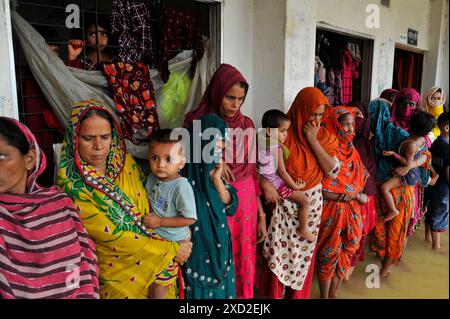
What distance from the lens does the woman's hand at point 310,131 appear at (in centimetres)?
213

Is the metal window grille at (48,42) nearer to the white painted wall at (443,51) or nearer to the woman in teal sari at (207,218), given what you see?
the woman in teal sari at (207,218)

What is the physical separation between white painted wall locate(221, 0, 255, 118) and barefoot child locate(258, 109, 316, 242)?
760mm

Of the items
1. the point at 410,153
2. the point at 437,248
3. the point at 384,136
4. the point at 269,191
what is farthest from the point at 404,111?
the point at 269,191

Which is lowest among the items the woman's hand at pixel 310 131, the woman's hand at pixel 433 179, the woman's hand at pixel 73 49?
the woman's hand at pixel 433 179

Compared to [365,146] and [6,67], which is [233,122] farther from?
[365,146]

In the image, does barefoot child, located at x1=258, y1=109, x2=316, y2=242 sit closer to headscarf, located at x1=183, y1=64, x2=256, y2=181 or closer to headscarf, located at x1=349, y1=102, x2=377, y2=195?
headscarf, located at x1=183, y1=64, x2=256, y2=181

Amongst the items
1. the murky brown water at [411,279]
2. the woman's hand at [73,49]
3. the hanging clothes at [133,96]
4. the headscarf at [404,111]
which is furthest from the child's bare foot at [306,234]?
the woman's hand at [73,49]

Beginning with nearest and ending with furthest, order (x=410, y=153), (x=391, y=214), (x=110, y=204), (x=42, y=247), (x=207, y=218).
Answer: (x=42, y=247)
(x=110, y=204)
(x=207, y=218)
(x=410, y=153)
(x=391, y=214)

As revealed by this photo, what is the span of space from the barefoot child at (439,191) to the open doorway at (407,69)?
2237mm

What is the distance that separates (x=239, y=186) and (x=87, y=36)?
3.90ft

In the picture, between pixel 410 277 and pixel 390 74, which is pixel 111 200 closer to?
pixel 410 277

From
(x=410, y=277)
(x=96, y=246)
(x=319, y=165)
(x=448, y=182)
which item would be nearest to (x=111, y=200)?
(x=96, y=246)

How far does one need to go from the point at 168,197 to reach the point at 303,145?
0.99m

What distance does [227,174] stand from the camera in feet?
6.01
